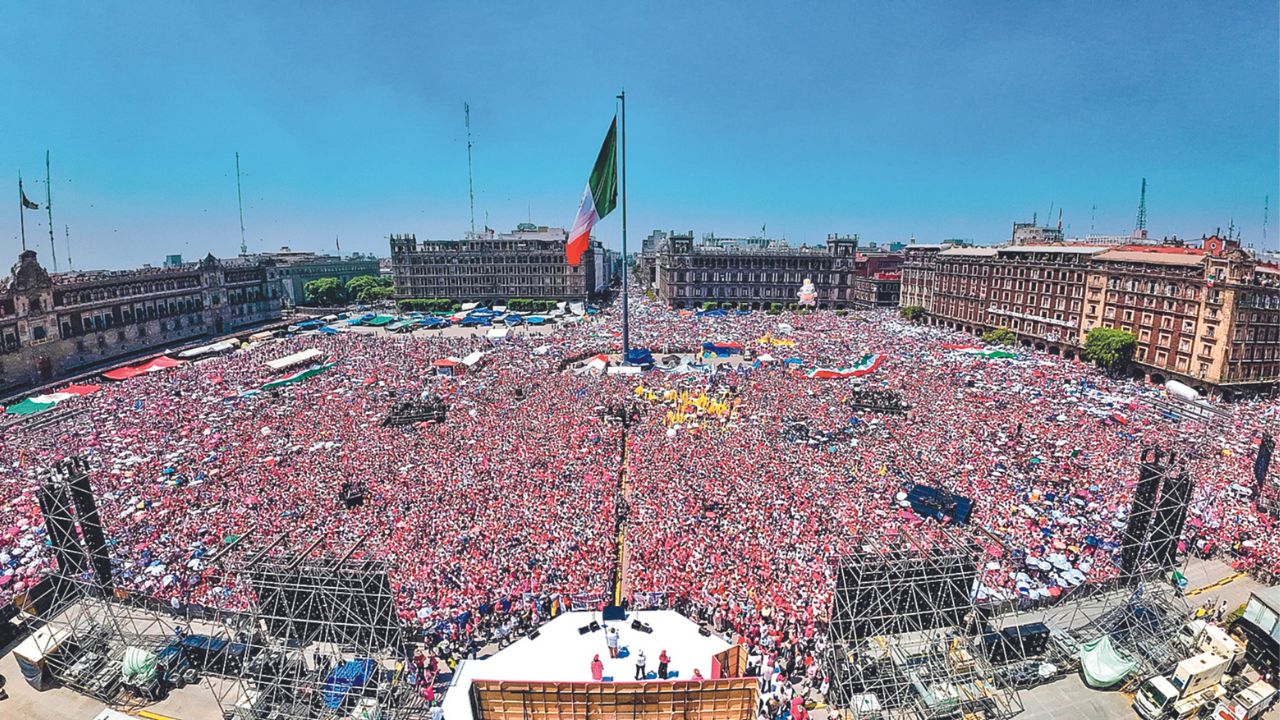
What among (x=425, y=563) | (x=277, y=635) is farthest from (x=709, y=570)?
(x=277, y=635)

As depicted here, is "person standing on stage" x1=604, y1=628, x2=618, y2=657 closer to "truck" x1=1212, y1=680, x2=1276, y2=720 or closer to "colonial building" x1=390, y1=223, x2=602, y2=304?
"truck" x1=1212, y1=680, x2=1276, y2=720

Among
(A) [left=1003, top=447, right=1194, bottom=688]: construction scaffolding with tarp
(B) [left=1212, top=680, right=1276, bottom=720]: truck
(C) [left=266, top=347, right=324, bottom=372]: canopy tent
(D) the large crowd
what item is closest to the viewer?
(B) [left=1212, top=680, right=1276, bottom=720]: truck

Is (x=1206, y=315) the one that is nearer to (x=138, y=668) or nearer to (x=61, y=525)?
(x=138, y=668)

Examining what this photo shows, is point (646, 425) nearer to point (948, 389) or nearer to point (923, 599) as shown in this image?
point (923, 599)

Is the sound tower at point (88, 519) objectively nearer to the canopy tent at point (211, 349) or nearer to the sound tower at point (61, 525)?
the sound tower at point (61, 525)

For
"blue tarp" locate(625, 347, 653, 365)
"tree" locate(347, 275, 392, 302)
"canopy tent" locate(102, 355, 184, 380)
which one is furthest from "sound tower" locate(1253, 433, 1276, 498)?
"tree" locate(347, 275, 392, 302)

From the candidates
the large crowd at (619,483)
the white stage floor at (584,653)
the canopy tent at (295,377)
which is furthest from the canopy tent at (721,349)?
the white stage floor at (584,653)
